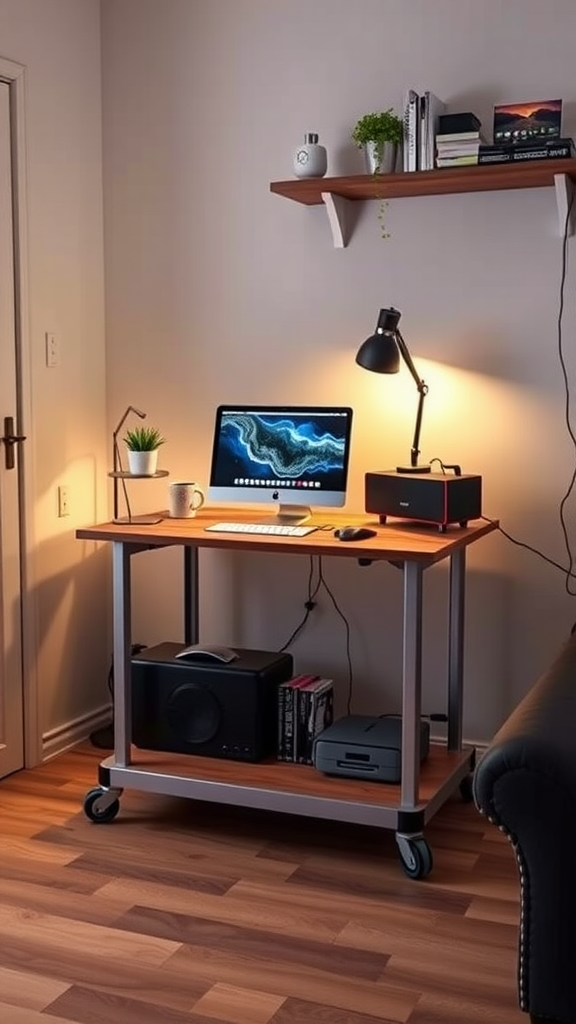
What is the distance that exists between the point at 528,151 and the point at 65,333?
4.84 ft

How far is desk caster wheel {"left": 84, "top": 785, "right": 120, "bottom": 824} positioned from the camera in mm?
2982

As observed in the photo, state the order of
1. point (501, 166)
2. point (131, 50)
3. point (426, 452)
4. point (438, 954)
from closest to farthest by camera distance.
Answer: point (438, 954), point (501, 166), point (426, 452), point (131, 50)

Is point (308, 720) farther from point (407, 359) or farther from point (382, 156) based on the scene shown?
point (382, 156)

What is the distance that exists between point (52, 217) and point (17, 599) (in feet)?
3.75

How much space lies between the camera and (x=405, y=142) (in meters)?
3.12


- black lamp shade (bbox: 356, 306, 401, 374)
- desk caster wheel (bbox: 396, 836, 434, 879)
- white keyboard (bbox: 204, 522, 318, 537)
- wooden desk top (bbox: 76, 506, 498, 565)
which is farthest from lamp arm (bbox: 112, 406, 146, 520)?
desk caster wheel (bbox: 396, 836, 434, 879)

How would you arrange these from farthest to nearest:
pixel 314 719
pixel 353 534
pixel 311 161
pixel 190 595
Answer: pixel 190 595 < pixel 311 161 < pixel 314 719 < pixel 353 534

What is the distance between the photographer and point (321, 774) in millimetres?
2922

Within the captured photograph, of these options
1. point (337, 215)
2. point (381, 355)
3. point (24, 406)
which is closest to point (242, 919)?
point (381, 355)

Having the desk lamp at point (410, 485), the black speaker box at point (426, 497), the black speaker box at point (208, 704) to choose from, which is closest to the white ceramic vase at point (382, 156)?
the desk lamp at point (410, 485)

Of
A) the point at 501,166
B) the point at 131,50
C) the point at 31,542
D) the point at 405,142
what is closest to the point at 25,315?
the point at 31,542

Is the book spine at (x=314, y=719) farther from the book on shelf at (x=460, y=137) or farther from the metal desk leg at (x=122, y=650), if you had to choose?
the book on shelf at (x=460, y=137)

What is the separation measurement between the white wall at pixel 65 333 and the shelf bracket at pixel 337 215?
81 centimetres

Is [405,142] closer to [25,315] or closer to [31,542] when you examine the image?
[25,315]
